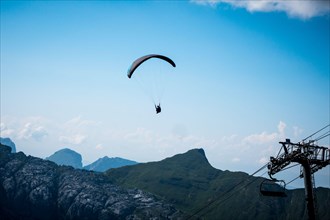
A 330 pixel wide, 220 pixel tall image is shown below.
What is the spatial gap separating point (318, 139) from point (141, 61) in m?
21.5

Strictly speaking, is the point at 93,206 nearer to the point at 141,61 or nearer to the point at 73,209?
the point at 73,209

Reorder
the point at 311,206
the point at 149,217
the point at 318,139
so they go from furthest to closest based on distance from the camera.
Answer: the point at 149,217 < the point at 318,139 < the point at 311,206

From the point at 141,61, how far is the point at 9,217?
635ft

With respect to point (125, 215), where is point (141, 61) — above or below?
above

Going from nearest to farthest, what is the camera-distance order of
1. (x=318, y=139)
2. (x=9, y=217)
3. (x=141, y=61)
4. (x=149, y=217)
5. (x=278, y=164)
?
(x=318, y=139) < (x=278, y=164) < (x=141, y=61) < (x=9, y=217) < (x=149, y=217)

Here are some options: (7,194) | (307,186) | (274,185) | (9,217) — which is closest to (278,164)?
(274,185)

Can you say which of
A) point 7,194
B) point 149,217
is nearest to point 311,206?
point 149,217

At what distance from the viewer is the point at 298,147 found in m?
22.8

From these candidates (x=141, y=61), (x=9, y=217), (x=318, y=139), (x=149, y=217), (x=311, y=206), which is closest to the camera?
(x=311, y=206)

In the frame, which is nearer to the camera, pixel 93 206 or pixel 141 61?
pixel 141 61

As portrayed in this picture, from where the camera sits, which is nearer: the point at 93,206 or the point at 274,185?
the point at 274,185

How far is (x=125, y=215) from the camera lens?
19725 centimetres

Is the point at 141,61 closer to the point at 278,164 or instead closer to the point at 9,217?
the point at 278,164

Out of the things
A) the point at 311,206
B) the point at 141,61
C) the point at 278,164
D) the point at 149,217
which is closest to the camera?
the point at 311,206
